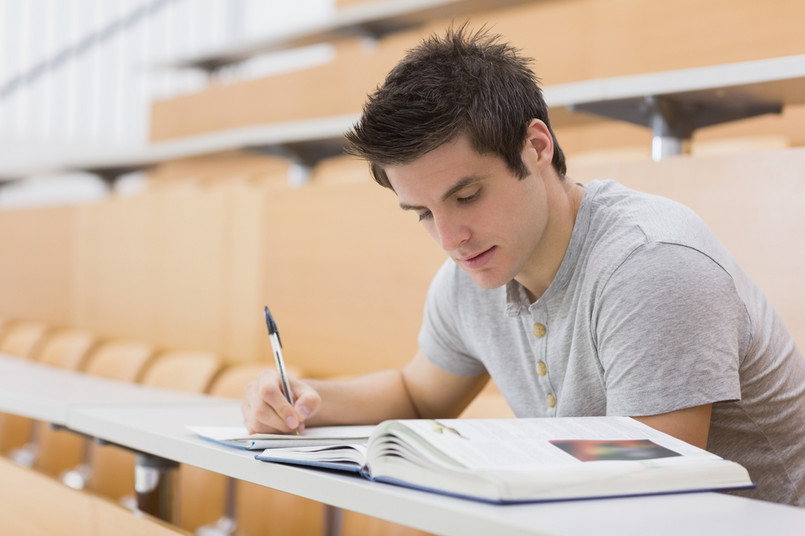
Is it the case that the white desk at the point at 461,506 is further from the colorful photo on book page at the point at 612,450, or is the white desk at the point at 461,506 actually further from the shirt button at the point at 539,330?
the shirt button at the point at 539,330

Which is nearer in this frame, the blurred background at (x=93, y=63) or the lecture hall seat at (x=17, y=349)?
the lecture hall seat at (x=17, y=349)

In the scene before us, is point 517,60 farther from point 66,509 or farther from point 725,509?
point 66,509

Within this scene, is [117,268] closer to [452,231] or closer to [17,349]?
[17,349]

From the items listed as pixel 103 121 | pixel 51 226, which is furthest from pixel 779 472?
pixel 103 121

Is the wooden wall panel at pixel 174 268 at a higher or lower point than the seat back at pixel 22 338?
higher

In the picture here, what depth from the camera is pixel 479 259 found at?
0.87 metres

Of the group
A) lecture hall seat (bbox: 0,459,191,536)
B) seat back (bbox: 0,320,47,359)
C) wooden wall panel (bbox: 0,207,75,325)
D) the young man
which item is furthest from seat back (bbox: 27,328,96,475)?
the young man

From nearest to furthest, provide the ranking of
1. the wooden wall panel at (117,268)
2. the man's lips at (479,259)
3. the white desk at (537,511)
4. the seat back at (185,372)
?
the white desk at (537,511), the man's lips at (479,259), the seat back at (185,372), the wooden wall panel at (117,268)

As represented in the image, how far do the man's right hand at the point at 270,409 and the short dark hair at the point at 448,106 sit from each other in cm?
26

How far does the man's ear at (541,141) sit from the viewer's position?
2.88 ft

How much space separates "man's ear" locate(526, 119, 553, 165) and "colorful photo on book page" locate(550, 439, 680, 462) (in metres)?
0.34

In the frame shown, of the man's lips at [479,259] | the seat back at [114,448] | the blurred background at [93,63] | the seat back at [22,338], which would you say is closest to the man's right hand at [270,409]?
the man's lips at [479,259]

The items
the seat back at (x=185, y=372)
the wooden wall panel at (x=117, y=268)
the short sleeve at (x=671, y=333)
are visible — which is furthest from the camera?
the wooden wall panel at (x=117, y=268)

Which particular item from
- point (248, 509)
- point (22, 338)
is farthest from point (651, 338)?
point (22, 338)
